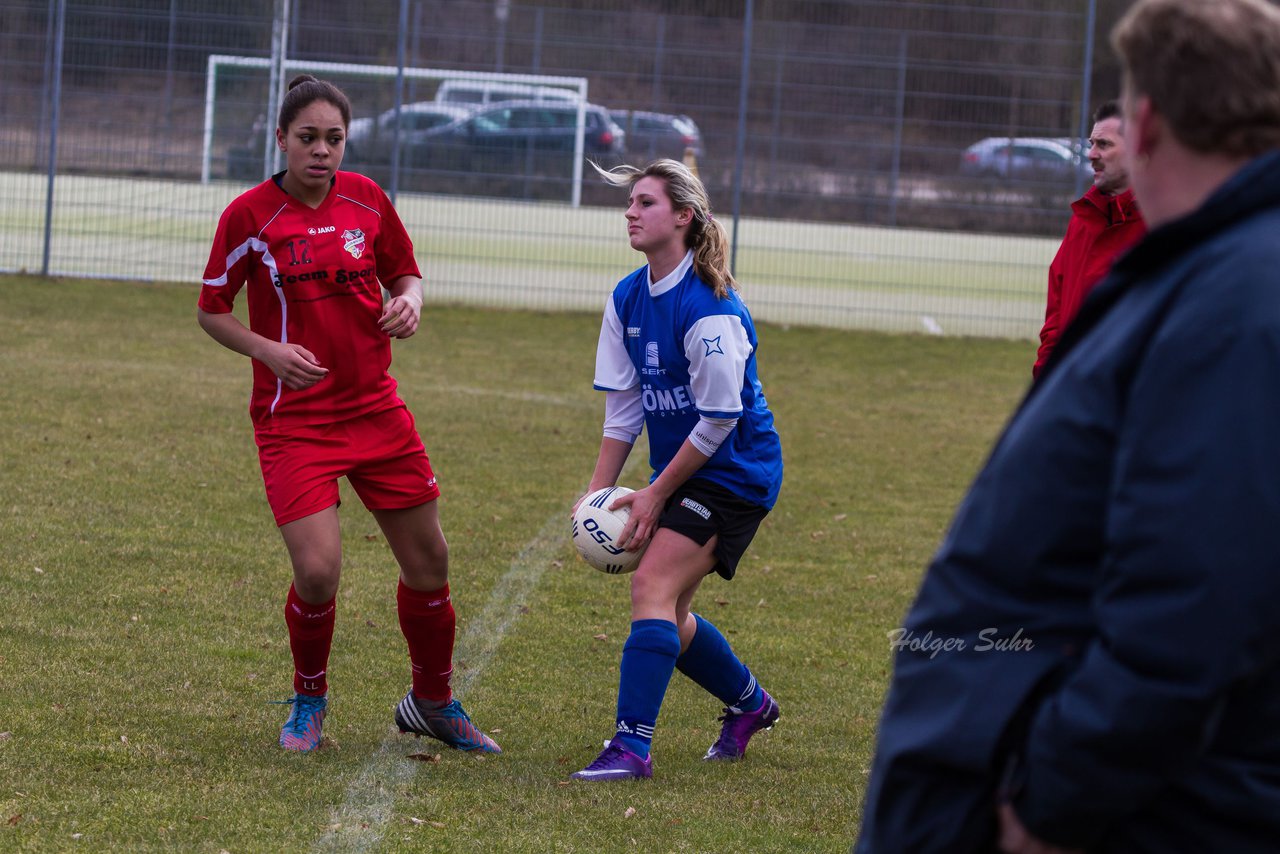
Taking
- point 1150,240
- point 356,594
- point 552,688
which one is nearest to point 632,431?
point 552,688

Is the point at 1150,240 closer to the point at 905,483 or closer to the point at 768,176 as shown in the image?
the point at 905,483

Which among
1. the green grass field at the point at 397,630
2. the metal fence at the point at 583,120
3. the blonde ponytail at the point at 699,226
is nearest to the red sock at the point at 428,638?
the green grass field at the point at 397,630

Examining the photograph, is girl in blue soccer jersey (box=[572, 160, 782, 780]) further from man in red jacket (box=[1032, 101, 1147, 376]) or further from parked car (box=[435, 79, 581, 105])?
parked car (box=[435, 79, 581, 105])

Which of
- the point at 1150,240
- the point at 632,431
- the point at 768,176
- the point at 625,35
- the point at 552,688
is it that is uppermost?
the point at 625,35

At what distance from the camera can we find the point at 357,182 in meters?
4.80

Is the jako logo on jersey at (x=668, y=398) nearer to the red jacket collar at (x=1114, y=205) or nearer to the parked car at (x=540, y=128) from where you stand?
the red jacket collar at (x=1114, y=205)

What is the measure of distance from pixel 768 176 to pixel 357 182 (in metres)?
12.3

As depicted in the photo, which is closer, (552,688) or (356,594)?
(552,688)

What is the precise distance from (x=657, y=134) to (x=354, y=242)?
1210cm

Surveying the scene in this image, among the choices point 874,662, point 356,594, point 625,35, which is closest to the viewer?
point 874,662

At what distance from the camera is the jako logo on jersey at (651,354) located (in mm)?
4590

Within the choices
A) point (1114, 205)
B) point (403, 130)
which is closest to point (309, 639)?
point (1114, 205)

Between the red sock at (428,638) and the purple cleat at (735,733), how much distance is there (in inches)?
34.8

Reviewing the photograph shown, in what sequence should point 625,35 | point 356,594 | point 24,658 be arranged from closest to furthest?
point 24,658 < point 356,594 < point 625,35
